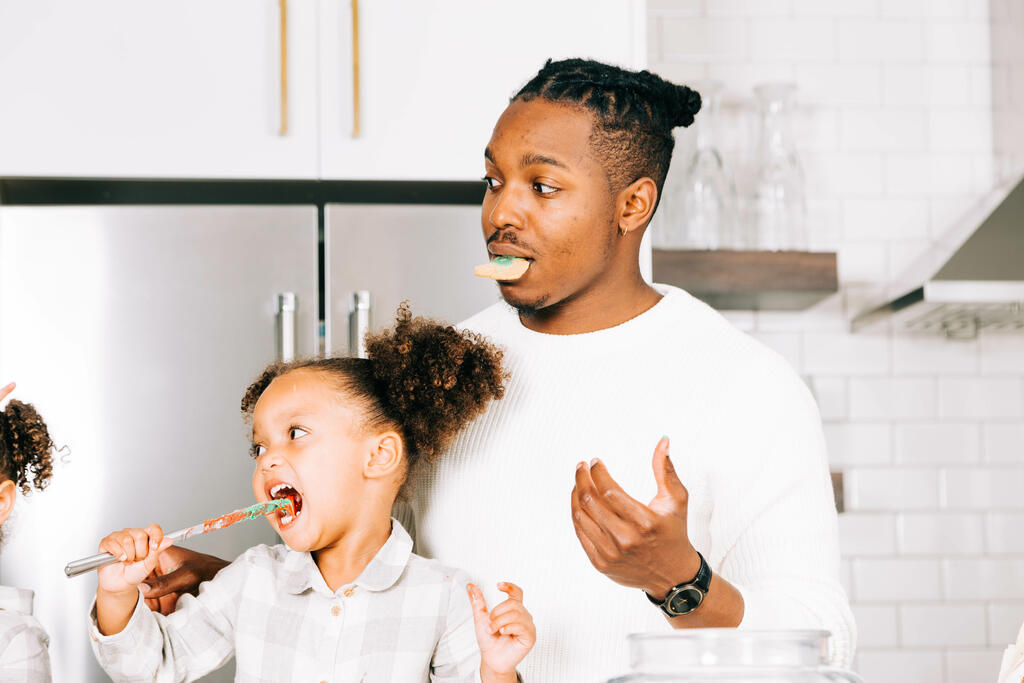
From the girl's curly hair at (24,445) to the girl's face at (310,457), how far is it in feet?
0.89

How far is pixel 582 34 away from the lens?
1.88 m

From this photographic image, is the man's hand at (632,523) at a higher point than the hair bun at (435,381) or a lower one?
lower

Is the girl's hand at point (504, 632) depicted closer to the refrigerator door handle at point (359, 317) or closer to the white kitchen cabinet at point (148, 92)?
the refrigerator door handle at point (359, 317)

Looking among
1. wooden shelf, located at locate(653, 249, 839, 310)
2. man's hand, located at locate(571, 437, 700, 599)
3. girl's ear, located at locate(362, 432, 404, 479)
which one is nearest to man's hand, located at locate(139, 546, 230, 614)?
girl's ear, located at locate(362, 432, 404, 479)

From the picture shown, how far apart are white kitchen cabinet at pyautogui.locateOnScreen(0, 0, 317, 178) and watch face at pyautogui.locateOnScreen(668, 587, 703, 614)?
113 cm

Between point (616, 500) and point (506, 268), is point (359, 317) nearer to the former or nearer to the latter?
point (506, 268)

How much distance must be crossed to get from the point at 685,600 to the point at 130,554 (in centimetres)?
56

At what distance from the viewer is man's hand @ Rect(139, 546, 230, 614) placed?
1.28m

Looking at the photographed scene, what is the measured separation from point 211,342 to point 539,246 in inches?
31.2

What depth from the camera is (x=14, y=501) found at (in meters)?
1.27

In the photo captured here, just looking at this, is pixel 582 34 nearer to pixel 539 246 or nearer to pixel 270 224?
pixel 270 224

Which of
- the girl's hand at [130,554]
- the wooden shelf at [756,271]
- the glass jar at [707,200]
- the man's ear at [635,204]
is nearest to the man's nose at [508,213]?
the man's ear at [635,204]

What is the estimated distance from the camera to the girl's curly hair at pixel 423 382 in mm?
1282

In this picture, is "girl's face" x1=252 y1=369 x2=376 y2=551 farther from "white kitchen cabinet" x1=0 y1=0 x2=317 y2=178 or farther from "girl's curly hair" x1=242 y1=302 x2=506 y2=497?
"white kitchen cabinet" x1=0 y1=0 x2=317 y2=178
